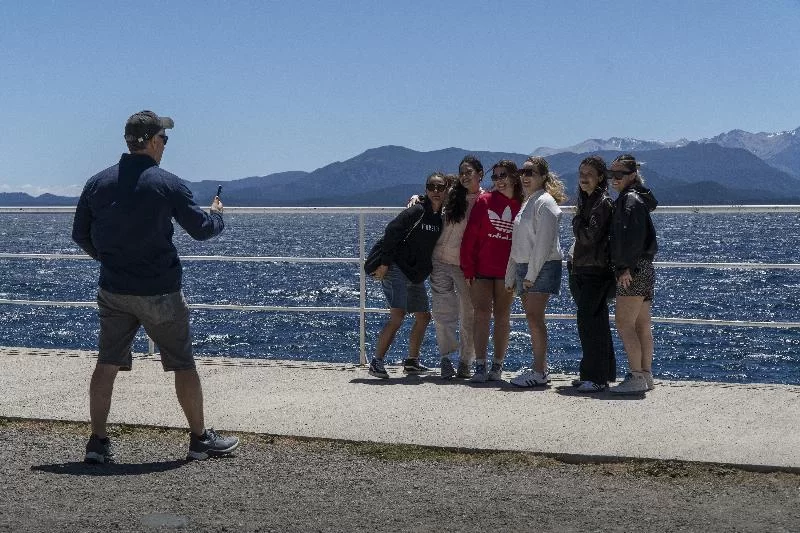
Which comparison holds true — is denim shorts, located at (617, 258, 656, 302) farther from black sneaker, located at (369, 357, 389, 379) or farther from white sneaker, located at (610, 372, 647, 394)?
black sneaker, located at (369, 357, 389, 379)

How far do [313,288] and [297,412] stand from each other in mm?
60423

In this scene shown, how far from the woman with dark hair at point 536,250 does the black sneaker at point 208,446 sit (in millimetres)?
2265

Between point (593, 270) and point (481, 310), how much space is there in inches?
32.5

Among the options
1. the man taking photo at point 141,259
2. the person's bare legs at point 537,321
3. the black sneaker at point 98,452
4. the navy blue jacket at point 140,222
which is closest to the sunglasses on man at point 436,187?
the person's bare legs at point 537,321

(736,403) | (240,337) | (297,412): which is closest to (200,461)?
(297,412)

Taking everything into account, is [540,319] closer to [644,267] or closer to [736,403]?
[644,267]

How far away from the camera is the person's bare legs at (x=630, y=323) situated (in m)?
7.21

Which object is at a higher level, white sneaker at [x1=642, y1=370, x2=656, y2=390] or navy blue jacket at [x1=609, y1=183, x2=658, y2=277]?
navy blue jacket at [x1=609, y1=183, x2=658, y2=277]

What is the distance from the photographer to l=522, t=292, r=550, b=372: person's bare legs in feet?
24.6

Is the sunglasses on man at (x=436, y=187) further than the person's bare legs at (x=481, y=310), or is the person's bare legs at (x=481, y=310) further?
the sunglasses on man at (x=436, y=187)

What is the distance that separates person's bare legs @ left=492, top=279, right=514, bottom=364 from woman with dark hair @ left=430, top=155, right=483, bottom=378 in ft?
0.95

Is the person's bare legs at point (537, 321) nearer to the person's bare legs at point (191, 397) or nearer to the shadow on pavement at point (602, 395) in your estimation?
the shadow on pavement at point (602, 395)

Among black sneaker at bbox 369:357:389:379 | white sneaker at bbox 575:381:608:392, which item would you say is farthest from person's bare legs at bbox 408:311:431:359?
white sneaker at bbox 575:381:608:392

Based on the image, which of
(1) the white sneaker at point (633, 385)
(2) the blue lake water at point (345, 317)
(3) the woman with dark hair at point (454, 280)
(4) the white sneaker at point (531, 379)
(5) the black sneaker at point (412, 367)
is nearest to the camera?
(1) the white sneaker at point (633, 385)
